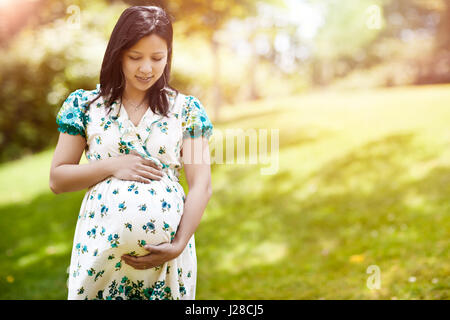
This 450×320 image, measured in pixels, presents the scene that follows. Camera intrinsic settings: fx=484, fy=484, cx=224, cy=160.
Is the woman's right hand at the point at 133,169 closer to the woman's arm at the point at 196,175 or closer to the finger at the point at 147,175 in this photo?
the finger at the point at 147,175

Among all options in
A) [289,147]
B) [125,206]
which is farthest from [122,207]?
[289,147]

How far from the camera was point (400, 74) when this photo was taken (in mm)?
13172

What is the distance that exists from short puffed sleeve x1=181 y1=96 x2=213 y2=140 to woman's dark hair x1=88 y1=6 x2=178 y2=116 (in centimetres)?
8

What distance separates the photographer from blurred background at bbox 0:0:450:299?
15.4 feet

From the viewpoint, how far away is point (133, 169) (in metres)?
1.75

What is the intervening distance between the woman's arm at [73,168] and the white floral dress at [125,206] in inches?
1.3

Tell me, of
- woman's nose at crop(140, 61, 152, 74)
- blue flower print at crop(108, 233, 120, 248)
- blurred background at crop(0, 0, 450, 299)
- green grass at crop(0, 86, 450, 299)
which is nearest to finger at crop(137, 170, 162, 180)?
blue flower print at crop(108, 233, 120, 248)

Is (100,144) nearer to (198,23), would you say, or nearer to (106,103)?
(106,103)

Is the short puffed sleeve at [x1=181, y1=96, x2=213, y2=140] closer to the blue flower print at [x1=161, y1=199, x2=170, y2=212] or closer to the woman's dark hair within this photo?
the woman's dark hair

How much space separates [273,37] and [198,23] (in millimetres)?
3140

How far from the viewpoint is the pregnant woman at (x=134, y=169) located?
1.73 meters

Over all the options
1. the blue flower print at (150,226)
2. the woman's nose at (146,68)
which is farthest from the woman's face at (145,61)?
the blue flower print at (150,226)

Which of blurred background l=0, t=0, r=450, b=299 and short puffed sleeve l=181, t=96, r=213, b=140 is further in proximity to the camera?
blurred background l=0, t=0, r=450, b=299
